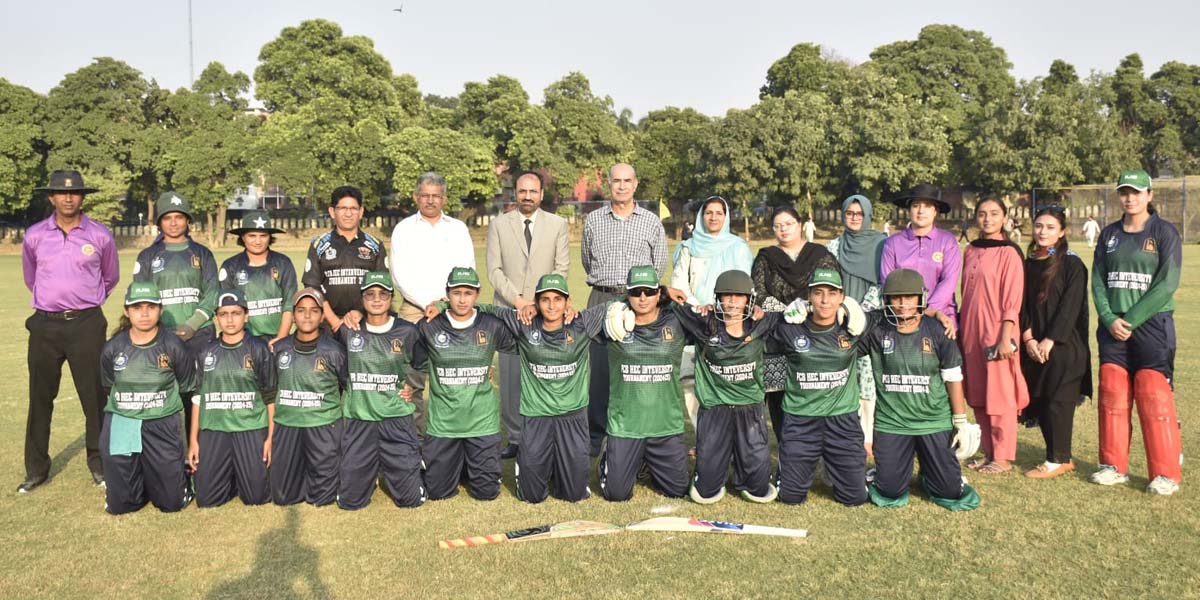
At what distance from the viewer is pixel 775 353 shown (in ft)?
19.9

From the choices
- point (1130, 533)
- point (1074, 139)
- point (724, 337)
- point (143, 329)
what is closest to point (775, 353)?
point (724, 337)

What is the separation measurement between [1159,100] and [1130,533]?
→ 196ft

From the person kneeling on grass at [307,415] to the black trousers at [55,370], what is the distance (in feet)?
5.00

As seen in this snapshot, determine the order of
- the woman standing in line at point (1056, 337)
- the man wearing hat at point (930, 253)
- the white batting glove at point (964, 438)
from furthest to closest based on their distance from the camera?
the man wearing hat at point (930, 253), the woman standing in line at point (1056, 337), the white batting glove at point (964, 438)

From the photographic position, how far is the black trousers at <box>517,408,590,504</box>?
599 centimetres

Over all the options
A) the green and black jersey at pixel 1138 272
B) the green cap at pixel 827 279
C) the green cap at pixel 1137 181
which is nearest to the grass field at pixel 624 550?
the green and black jersey at pixel 1138 272

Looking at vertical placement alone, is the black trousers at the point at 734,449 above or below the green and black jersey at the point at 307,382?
below

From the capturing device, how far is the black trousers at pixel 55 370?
6340 millimetres

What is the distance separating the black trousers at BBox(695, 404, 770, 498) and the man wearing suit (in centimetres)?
182

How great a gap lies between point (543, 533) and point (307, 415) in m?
1.89

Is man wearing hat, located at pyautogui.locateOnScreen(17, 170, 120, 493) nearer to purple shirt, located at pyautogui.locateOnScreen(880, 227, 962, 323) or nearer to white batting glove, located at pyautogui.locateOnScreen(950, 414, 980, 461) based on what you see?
purple shirt, located at pyautogui.locateOnScreen(880, 227, 962, 323)

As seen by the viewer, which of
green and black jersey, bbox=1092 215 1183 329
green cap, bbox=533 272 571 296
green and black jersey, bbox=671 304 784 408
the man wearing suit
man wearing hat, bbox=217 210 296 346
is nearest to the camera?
green and black jersey, bbox=1092 215 1183 329

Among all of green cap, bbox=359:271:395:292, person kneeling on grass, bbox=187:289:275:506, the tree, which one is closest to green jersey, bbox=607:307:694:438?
green cap, bbox=359:271:395:292

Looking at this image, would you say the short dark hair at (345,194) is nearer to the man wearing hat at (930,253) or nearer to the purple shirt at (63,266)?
the purple shirt at (63,266)
